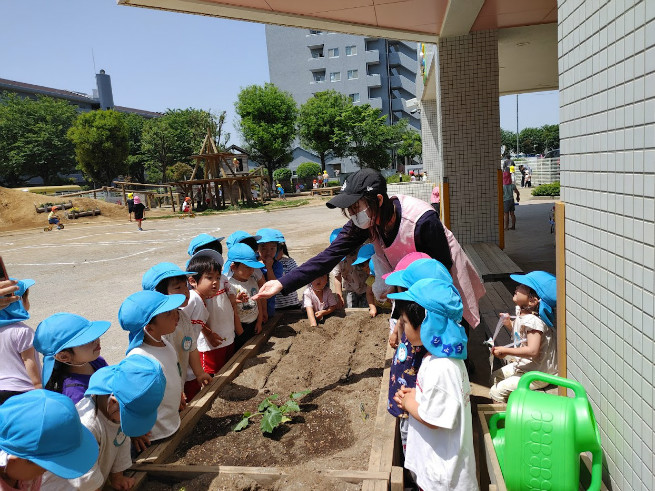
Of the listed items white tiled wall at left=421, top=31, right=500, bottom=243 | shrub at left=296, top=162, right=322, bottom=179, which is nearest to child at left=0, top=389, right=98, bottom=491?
white tiled wall at left=421, top=31, right=500, bottom=243

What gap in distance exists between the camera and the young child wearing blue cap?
111 inches

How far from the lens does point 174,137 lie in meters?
48.0

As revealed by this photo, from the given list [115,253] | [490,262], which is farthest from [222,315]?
[115,253]

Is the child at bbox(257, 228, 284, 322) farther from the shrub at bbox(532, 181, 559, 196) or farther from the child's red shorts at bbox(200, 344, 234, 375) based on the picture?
the shrub at bbox(532, 181, 559, 196)

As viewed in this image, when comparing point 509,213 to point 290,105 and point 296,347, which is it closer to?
point 296,347

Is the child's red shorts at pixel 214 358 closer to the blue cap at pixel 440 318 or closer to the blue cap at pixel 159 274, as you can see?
the blue cap at pixel 159 274

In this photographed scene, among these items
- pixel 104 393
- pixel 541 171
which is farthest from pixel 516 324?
pixel 541 171

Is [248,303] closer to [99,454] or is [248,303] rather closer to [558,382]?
[99,454]

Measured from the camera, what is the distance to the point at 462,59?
7.64m

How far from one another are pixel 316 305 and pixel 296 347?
65cm

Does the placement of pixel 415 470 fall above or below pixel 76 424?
below

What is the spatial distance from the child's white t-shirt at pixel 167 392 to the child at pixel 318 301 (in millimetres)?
1888

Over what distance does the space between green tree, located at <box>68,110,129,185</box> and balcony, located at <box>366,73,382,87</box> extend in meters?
27.0

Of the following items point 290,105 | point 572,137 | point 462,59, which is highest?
point 290,105
